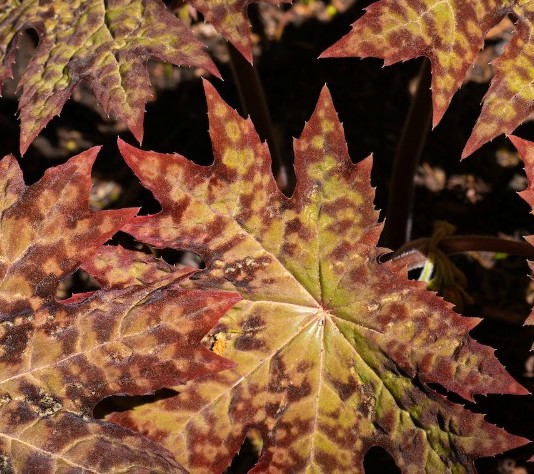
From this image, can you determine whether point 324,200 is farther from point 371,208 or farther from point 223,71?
point 223,71

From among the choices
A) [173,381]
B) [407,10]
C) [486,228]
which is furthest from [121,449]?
[486,228]

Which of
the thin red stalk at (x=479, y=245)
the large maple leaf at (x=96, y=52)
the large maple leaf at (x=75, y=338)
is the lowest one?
the thin red stalk at (x=479, y=245)

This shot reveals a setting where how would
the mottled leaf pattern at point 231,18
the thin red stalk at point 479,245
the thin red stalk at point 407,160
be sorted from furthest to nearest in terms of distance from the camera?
the thin red stalk at point 407,160 → the thin red stalk at point 479,245 → the mottled leaf pattern at point 231,18

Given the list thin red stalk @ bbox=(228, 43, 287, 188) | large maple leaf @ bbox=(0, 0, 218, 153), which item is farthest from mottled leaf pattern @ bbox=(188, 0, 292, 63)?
thin red stalk @ bbox=(228, 43, 287, 188)

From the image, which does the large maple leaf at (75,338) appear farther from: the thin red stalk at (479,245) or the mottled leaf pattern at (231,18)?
the thin red stalk at (479,245)

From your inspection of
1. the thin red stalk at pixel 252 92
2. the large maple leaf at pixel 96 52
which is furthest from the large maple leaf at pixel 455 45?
the thin red stalk at pixel 252 92

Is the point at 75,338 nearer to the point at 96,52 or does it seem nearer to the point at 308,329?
the point at 308,329
